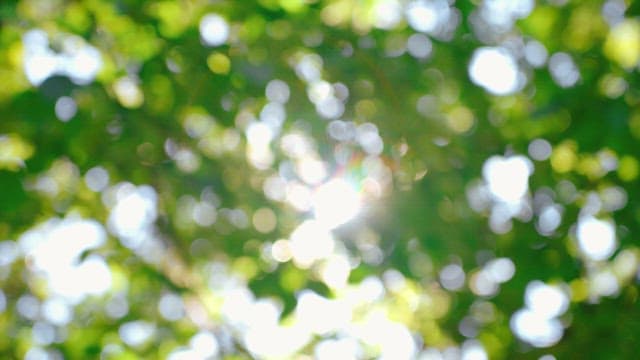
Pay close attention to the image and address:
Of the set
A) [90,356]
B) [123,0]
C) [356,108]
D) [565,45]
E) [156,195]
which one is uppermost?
[565,45]

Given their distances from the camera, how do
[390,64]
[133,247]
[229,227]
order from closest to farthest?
1. [390,64]
2. [229,227]
3. [133,247]

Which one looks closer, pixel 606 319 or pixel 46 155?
pixel 46 155

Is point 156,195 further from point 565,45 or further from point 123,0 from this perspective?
point 565,45

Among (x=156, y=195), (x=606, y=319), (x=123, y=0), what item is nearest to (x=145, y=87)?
(x=123, y=0)

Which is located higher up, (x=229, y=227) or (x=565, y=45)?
(x=565, y=45)

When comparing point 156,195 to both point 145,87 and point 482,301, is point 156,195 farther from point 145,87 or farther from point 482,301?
point 482,301

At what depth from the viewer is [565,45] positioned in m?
4.07

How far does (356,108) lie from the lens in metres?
3.90

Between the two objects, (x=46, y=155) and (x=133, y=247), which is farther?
(x=133, y=247)

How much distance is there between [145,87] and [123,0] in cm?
38

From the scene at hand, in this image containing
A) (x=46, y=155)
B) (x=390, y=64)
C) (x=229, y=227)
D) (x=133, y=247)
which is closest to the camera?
(x=46, y=155)

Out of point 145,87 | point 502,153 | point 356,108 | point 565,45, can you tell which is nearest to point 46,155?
point 145,87

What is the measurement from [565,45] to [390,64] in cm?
93

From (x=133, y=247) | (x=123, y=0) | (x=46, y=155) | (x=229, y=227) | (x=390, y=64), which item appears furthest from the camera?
A: (x=133, y=247)
